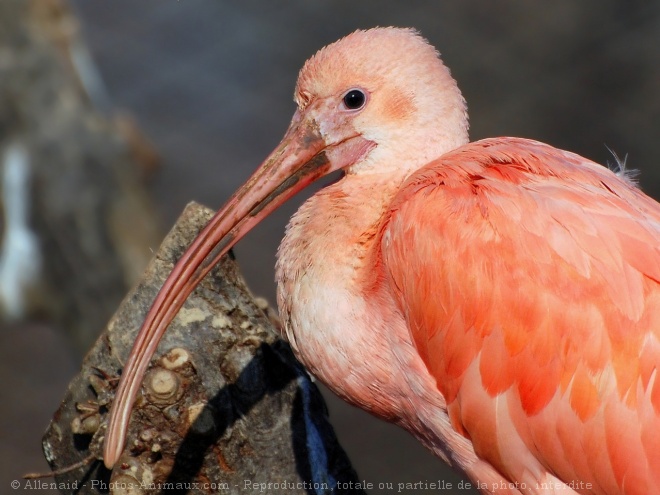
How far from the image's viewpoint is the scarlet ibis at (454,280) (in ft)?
9.31

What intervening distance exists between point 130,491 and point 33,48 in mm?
4924

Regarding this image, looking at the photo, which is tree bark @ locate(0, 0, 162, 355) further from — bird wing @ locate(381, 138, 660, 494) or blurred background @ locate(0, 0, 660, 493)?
bird wing @ locate(381, 138, 660, 494)

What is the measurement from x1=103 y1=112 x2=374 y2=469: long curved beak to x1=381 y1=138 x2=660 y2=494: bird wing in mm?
347

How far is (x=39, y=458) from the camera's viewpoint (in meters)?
7.05

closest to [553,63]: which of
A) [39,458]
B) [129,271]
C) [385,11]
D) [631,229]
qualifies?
[385,11]

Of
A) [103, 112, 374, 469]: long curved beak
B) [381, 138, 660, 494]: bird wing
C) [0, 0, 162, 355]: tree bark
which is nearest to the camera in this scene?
[381, 138, 660, 494]: bird wing

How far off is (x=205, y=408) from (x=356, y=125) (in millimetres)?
1076

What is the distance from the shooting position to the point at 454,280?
2.96 metres

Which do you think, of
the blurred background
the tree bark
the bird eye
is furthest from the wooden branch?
the tree bark

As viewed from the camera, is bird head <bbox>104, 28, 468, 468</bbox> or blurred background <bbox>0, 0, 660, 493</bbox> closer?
bird head <bbox>104, 28, 468, 468</bbox>

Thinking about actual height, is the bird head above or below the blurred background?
below

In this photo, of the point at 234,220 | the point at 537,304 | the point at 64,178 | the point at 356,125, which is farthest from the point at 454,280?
the point at 64,178

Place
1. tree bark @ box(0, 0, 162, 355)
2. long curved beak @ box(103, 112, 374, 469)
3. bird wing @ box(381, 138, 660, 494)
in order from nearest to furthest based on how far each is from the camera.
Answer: bird wing @ box(381, 138, 660, 494), long curved beak @ box(103, 112, 374, 469), tree bark @ box(0, 0, 162, 355)

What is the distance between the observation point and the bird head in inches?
126
